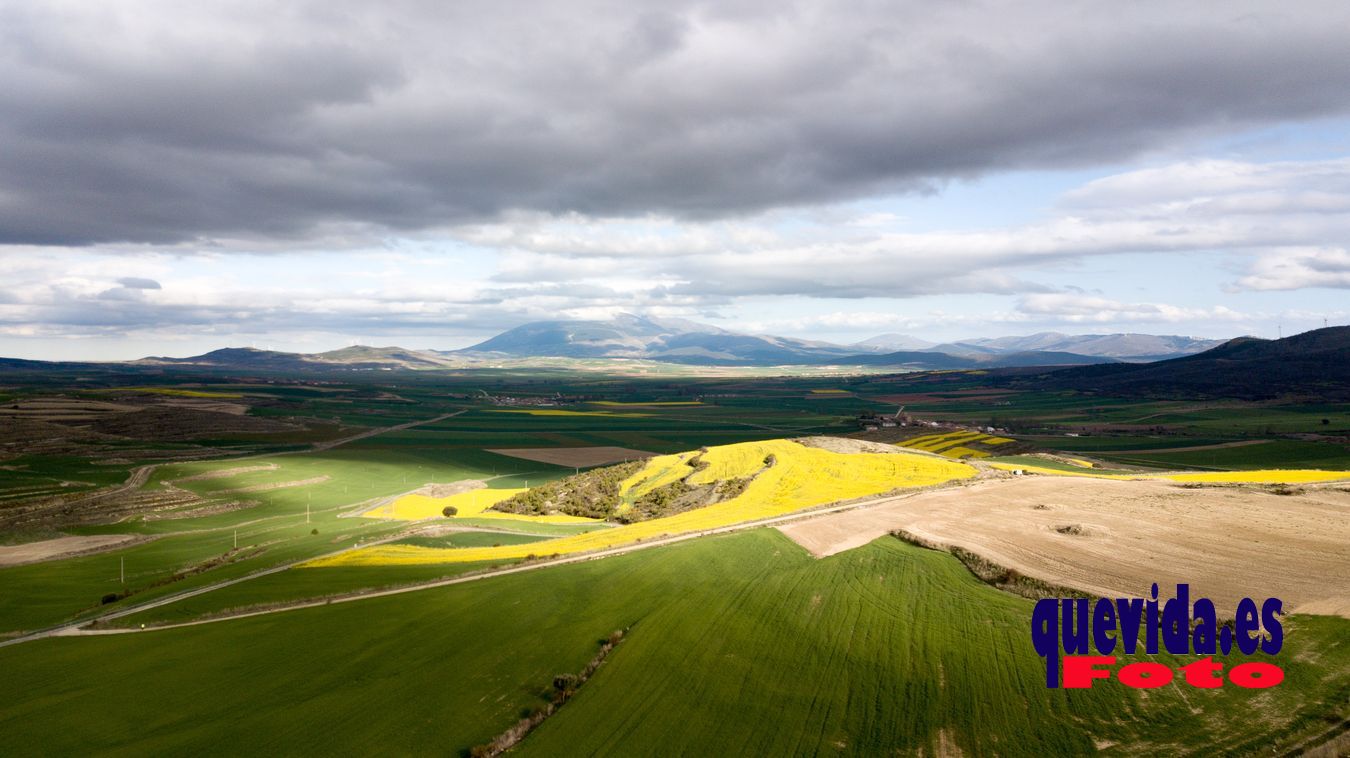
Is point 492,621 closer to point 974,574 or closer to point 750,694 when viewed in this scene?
point 750,694

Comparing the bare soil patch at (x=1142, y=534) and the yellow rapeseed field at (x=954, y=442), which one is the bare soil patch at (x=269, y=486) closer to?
the bare soil patch at (x=1142, y=534)

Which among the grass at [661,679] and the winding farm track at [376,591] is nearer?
the grass at [661,679]

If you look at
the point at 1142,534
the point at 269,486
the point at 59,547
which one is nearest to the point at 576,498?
the point at 269,486

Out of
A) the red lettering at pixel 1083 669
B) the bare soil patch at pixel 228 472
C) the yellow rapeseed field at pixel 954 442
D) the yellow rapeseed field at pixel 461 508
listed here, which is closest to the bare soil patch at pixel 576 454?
the yellow rapeseed field at pixel 461 508

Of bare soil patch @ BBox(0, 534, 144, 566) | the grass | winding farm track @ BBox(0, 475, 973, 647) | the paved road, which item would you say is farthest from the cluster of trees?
the grass

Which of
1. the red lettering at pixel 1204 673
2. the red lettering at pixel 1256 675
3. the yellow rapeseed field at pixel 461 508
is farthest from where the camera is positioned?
the yellow rapeseed field at pixel 461 508

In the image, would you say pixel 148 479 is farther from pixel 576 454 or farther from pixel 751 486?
pixel 751 486

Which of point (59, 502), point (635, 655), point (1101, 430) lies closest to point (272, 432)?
point (59, 502)
